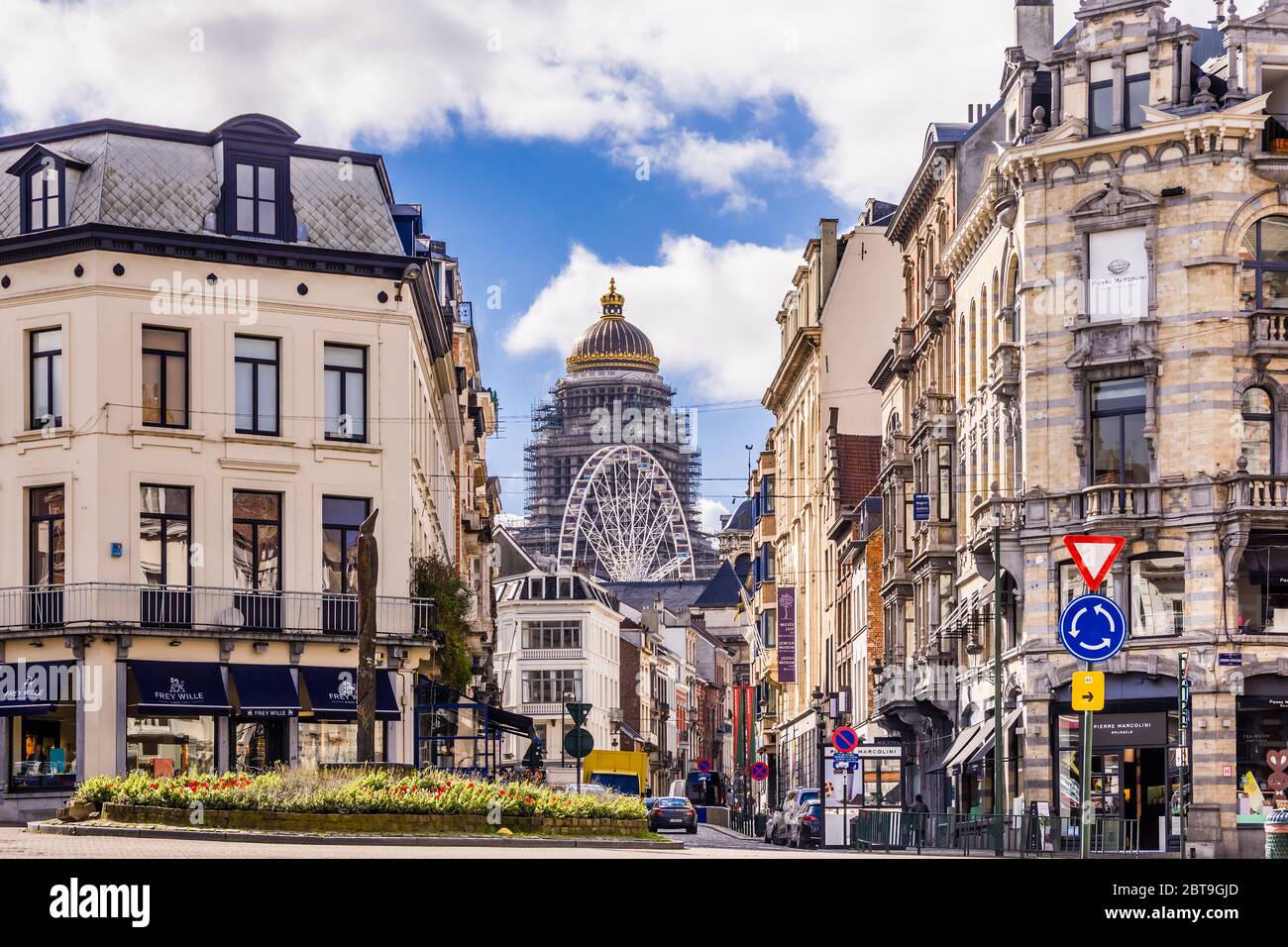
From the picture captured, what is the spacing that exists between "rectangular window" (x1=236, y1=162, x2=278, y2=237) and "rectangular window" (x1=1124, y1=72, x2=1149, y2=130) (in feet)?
65.9

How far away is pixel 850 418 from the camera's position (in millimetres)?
96812

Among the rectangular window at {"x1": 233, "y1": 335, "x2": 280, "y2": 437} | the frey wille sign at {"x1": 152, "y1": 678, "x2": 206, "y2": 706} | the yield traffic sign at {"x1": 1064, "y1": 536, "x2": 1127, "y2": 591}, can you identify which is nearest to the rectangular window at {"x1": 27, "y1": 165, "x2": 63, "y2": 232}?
the rectangular window at {"x1": 233, "y1": 335, "x2": 280, "y2": 437}

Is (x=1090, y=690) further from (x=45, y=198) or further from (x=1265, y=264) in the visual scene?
(x=45, y=198)

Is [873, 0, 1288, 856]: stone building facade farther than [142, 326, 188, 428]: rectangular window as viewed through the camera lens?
Yes

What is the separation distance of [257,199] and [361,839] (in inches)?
890

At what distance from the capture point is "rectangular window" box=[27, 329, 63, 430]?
4734 cm

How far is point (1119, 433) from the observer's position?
2009 inches

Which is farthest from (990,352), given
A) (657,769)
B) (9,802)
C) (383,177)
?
(657,769)

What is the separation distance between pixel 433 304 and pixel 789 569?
61425 mm

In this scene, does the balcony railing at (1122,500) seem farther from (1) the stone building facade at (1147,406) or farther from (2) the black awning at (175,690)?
(2) the black awning at (175,690)

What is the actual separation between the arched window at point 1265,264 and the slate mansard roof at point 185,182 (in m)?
19.4

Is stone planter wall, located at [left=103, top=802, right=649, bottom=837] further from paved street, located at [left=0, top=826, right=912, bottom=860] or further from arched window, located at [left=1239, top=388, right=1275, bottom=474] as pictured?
arched window, located at [left=1239, top=388, right=1275, bottom=474]

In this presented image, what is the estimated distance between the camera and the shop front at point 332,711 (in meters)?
47.2
